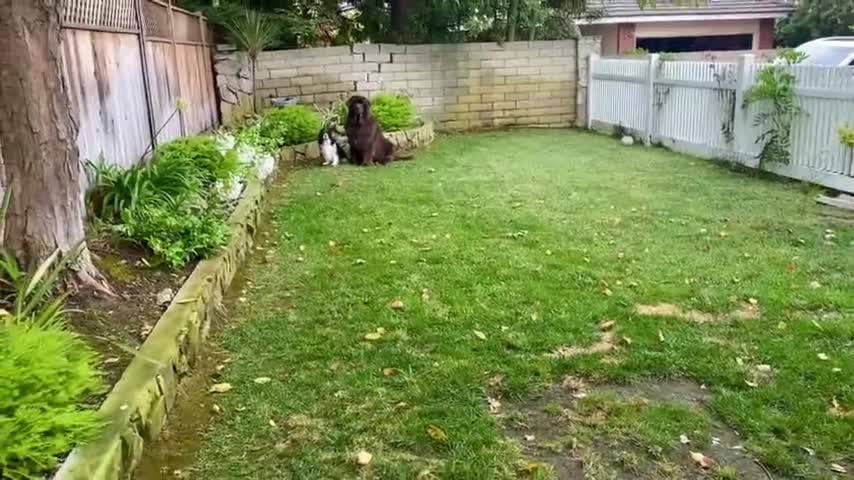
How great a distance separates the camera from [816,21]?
19.1 m

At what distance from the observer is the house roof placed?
57.5ft

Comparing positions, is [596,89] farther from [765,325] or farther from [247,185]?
[765,325]

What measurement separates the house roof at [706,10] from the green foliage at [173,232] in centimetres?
1487

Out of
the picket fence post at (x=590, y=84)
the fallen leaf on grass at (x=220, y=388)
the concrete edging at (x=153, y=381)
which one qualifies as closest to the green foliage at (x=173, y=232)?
the concrete edging at (x=153, y=381)

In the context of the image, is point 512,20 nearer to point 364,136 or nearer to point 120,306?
point 364,136

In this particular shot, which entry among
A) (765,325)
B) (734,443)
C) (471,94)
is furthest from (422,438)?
(471,94)

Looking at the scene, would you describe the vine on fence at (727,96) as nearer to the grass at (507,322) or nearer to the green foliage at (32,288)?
the grass at (507,322)

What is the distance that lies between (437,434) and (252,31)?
8669 millimetres

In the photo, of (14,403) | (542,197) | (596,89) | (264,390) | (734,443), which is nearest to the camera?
(14,403)

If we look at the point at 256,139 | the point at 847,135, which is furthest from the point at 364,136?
the point at 847,135

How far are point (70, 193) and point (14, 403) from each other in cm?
152

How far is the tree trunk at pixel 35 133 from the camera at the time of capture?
2.92m

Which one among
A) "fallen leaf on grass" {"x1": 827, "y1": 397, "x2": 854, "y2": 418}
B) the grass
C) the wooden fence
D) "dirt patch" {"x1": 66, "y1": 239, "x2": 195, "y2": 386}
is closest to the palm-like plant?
the wooden fence

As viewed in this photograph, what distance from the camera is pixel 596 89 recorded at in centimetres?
1162
